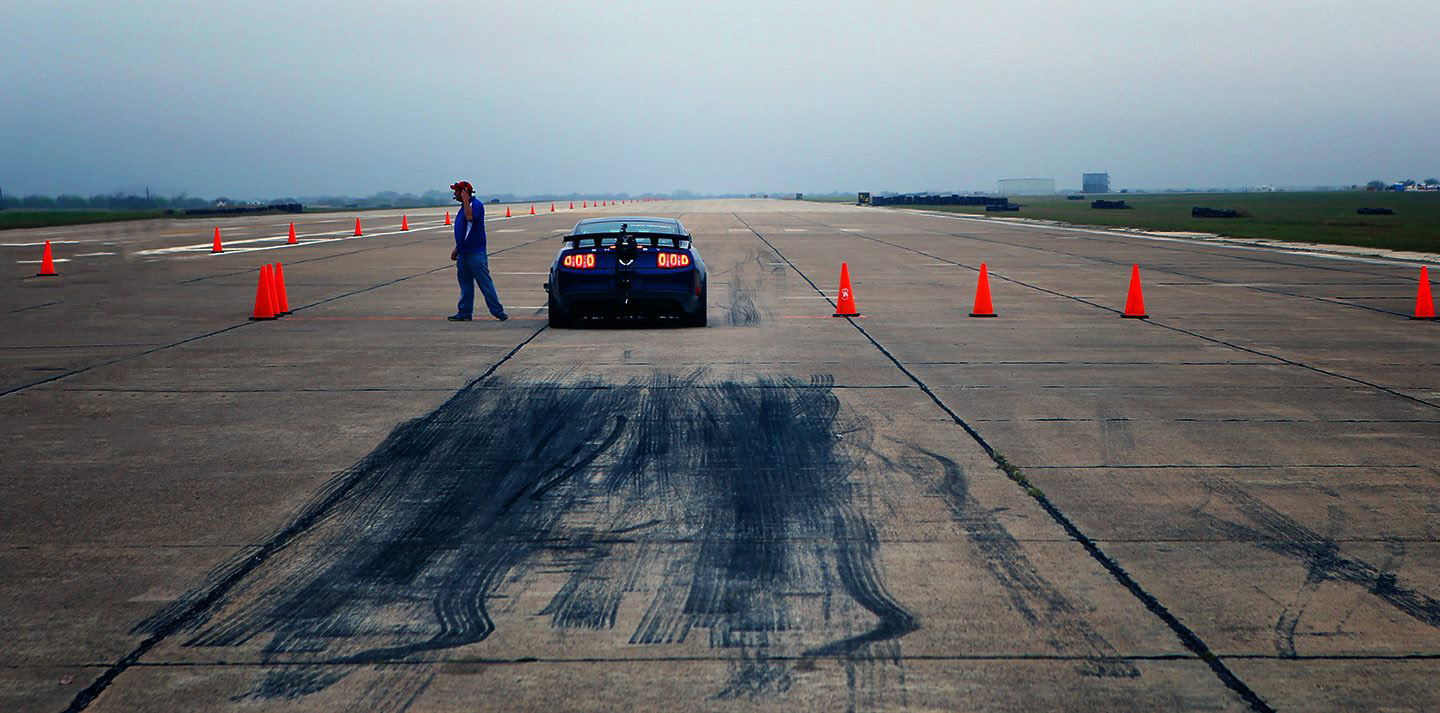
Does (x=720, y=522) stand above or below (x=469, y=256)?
below

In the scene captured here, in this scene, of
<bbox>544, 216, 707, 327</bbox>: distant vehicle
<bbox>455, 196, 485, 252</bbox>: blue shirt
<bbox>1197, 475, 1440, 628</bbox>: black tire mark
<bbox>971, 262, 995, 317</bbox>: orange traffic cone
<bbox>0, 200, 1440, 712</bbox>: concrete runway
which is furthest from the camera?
<bbox>971, 262, 995, 317</bbox>: orange traffic cone

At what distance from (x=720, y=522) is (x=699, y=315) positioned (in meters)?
8.89

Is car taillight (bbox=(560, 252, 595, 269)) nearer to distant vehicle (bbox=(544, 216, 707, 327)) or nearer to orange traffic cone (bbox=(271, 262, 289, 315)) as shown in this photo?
distant vehicle (bbox=(544, 216, 707, 327))

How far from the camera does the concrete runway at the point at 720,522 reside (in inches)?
175

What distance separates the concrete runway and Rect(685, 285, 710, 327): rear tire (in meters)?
0.85

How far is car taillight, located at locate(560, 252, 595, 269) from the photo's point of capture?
14688mm

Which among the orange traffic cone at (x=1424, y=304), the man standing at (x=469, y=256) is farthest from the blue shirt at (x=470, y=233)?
the orange traffic cone at (x=1424, y=304)

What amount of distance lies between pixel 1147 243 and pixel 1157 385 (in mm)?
Answer: 28928

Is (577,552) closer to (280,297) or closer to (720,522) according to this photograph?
(720,522)

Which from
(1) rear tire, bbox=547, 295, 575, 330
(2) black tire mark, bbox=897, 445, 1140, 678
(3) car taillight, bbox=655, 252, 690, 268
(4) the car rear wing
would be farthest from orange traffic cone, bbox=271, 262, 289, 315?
(2) black tire mark, bbox=897, 445, 1140, 678

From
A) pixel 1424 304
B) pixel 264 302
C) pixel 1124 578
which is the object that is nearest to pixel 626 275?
pixel 264 302

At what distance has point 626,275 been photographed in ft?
48.0

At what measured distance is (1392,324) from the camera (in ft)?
51.4

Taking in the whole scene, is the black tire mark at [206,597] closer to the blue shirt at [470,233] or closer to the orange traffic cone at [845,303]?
the blue shirt at [470,233]
